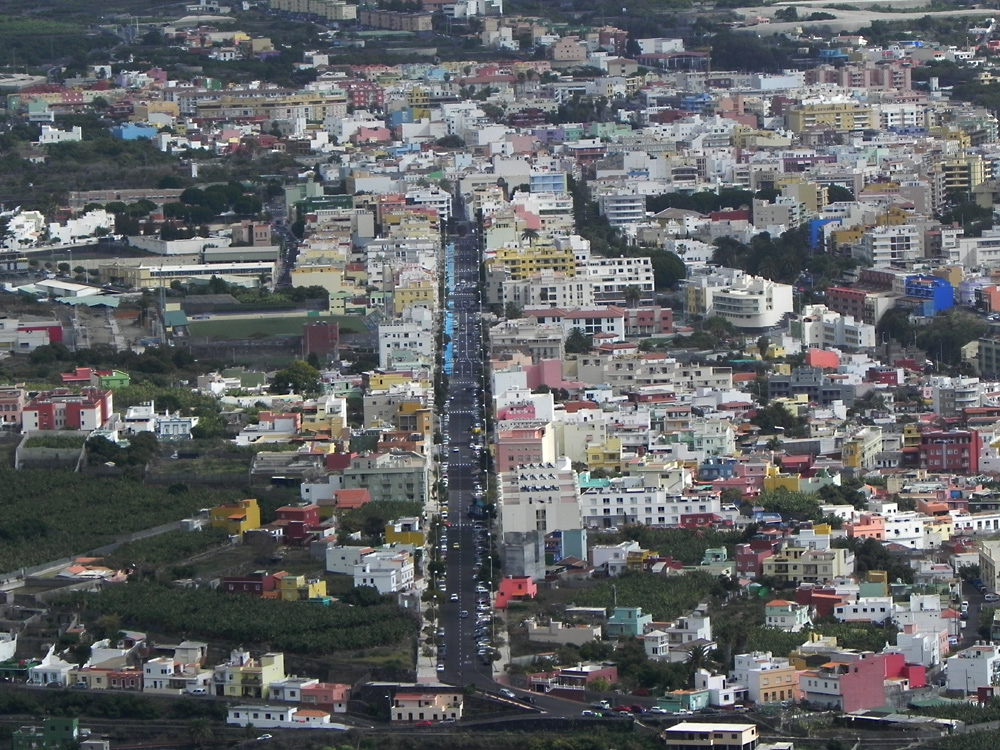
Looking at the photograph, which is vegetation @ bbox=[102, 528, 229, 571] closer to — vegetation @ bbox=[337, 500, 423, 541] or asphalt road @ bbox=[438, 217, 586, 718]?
vegetation @ bbox=[337, 500, 423, 541]

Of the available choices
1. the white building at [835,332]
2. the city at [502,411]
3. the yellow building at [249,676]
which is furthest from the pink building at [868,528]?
the white building at [835,332]

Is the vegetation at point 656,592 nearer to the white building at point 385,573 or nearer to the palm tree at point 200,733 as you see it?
the white building at point 385,573

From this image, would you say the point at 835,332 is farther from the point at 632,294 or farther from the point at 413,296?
the point at 413,296

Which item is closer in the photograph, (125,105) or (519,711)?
(519,711)

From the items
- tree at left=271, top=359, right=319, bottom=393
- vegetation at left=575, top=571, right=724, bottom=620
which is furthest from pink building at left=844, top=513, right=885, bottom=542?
tree at left=271, top=359, right=319, bottom=393

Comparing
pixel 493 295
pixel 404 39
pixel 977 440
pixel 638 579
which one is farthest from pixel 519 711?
pixel 404 39

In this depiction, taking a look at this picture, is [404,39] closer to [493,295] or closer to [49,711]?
[493,295]
